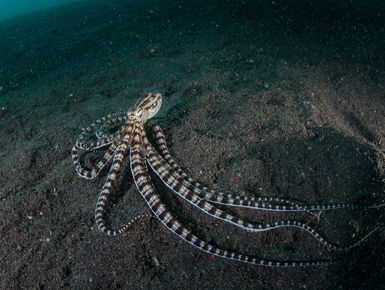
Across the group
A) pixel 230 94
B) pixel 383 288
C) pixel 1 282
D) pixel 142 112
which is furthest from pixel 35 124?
pixel 383 288

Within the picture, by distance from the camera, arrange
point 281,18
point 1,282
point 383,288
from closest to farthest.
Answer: point 383,288
point 1,282
point 281,18

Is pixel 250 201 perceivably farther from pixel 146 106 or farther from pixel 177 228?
pixel 146 106

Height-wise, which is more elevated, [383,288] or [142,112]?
[142,112]

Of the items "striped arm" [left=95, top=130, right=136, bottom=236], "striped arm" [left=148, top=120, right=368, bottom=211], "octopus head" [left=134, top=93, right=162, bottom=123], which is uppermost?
"octopus head" [left=134, top=93, right=162, bottom=123]

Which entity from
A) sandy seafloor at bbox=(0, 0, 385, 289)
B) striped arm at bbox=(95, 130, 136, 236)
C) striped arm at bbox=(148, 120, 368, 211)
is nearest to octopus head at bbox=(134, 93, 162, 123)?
striped arm at bbox=(95, 130, 136, 236)

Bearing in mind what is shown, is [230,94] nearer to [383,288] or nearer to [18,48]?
[383,288]

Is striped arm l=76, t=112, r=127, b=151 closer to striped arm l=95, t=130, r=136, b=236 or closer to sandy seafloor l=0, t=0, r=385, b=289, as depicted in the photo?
striped arm l=95, t=130, r=136, b=236
